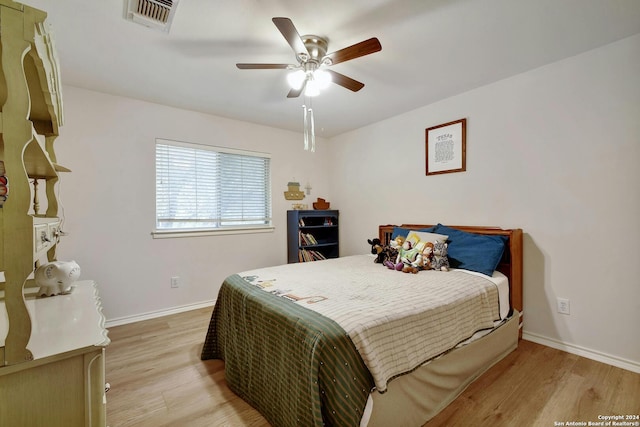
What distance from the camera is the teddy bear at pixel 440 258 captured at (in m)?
2.47

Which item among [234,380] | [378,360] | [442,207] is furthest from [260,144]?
[378,360]

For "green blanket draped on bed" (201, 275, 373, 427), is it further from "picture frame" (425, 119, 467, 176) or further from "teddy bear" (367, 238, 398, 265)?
"picture frame" (425, 119, 467, 176)

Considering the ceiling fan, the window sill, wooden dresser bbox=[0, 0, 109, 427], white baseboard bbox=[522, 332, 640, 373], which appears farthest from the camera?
the window sill

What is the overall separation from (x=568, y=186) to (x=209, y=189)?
12.1 ft

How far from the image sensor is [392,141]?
367 cm

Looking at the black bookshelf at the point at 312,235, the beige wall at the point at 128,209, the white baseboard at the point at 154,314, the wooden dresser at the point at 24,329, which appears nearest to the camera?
the wooden dresser at the point at 24,329

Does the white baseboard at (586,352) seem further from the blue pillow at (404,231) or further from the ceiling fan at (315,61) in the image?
the ceiling fan at (315,61)

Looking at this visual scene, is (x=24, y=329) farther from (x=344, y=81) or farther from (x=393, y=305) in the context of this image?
(x=344, y=81)

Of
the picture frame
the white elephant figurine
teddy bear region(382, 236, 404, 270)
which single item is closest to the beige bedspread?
teddy bear region(382, 236, 404, 270)

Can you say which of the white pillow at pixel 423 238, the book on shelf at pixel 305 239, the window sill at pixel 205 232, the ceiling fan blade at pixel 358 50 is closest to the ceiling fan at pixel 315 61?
the ceiling fan blade at pixel 358 50

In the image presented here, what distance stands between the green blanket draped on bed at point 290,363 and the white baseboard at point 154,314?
5.20ft

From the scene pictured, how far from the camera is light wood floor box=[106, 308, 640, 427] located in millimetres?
1568

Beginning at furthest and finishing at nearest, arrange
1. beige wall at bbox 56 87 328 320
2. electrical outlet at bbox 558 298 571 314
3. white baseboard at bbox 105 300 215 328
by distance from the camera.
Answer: white baseboard at bbox 105 300 215 328 < beige wall at bbox 56 87 328 320 < electrical outlet at bbox 558 298 571 314

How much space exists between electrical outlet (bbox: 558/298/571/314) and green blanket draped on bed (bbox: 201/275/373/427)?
81.3 inches
